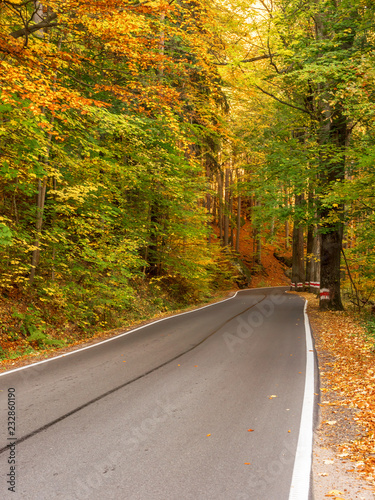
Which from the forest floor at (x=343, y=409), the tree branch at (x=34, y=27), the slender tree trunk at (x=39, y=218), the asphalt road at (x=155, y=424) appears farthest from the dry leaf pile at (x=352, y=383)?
the tree branch at (x=34, y=27)

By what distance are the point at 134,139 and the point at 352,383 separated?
10236 mm

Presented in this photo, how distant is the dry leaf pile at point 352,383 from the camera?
4.08 m

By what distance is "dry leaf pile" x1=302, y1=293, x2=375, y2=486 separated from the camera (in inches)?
161

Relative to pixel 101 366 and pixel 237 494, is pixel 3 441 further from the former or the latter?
pixel 101 366

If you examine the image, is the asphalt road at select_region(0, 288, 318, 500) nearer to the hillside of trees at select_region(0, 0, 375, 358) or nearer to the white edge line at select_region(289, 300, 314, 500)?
the white edge line at select_region(289, 300, 314, 500)

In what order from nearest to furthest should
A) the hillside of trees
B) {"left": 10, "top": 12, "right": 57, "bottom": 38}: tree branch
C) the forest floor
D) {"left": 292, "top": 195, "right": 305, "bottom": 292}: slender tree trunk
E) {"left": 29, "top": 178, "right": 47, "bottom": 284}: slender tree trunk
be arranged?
the forest floor < {"left": 10, "top": 12, "right": 57, "bottom": 38}: tree branch < the hillside of trees < {"left": 29, "top": 178, "right": 47, "bottom": 284}: slender tree trunk < {"left": 292, "top": 195, "right": 305, "bottom": 292}: slender tree trunk

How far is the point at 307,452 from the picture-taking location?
A: 4.02m

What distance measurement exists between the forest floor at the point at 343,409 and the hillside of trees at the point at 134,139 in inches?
91.5

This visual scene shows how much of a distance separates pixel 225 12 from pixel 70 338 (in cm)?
1373

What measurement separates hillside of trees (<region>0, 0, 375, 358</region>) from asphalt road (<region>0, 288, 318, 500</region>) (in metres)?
3.47

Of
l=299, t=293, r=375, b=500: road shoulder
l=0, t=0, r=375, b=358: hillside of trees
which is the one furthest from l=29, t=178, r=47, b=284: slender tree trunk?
l=299, t=293, r=375, b=500: road shoulder

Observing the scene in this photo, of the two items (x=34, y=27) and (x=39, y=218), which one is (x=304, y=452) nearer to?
(x=39, y=218)

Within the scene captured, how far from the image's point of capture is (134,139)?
12875 mm

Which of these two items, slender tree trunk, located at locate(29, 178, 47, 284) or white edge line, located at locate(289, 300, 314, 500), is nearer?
white edge line, located at locate(289, 300, 314, 500)
